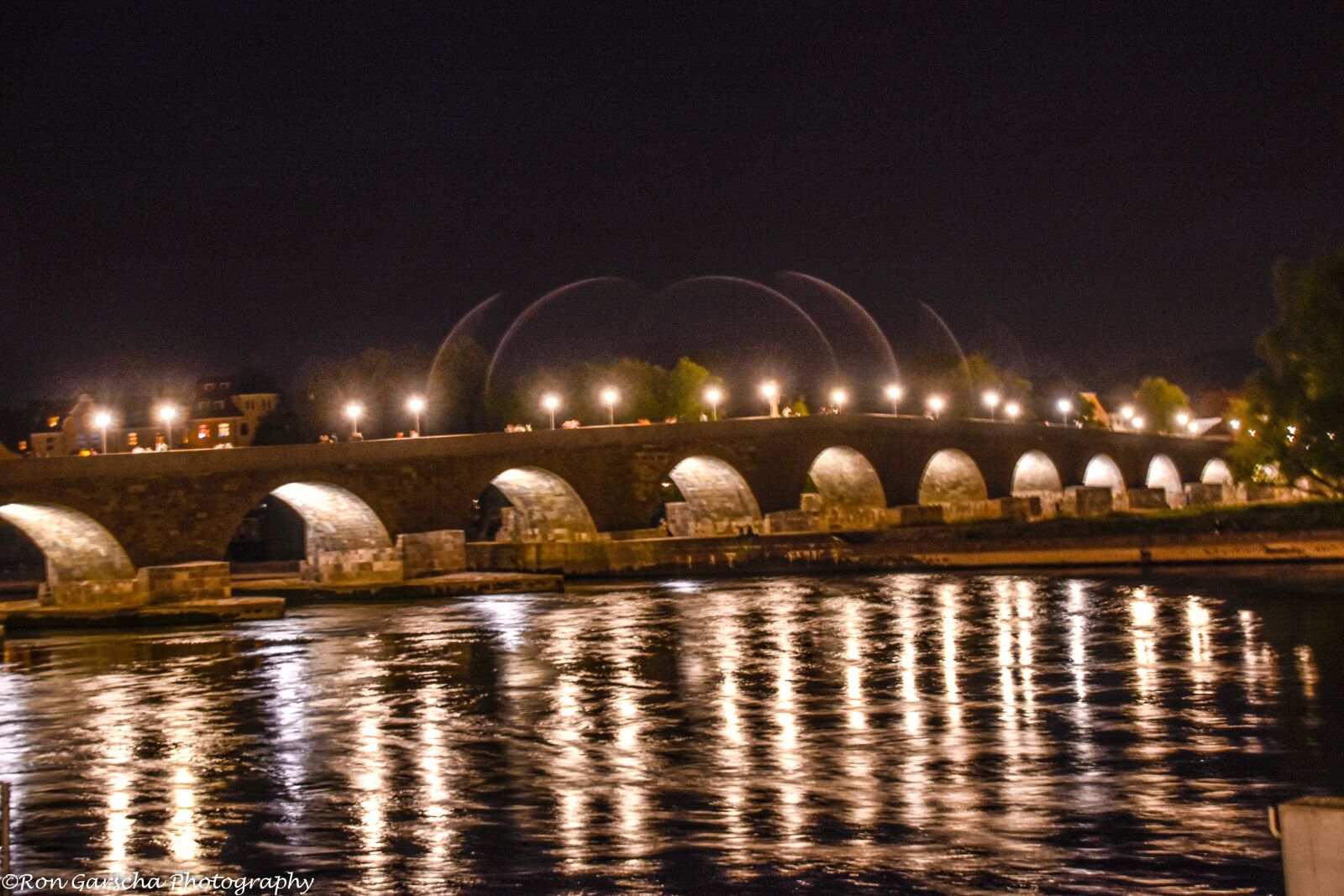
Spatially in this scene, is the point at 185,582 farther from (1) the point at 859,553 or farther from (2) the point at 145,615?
(1) the point at 859,553

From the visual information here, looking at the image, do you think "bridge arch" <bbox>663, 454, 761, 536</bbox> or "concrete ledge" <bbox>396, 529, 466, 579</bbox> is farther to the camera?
"bridge arch" <bbox>663, 454, 761, 536</bbox>

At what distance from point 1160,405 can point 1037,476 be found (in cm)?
4270

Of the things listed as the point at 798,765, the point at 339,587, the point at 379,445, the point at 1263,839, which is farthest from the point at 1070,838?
the point at 379,445

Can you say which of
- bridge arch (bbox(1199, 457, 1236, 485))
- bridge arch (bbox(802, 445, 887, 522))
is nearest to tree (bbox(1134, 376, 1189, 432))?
bridge arch (bbox(1199, 457, 1236, 485))

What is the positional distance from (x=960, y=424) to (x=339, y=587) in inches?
1168

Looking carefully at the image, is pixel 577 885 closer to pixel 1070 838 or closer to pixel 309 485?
pixel 1070 838

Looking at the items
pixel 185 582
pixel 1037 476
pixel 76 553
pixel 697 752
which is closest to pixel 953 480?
pixel 1037 476

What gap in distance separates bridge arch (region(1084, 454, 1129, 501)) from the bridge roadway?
8.31 meters

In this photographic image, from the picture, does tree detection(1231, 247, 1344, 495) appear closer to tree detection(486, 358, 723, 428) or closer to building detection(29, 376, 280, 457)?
tree detection(486, 358, 723, 428)

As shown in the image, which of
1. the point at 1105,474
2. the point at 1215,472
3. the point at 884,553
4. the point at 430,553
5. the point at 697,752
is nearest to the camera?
the point at 697,752

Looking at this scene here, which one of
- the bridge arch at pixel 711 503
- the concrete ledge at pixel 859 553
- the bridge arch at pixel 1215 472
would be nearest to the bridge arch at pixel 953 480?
the bridge arch at pixel 711 503

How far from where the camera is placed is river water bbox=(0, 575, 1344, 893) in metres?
8.83

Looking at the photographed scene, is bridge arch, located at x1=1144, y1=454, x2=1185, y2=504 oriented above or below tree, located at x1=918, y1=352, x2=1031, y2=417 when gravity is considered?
below

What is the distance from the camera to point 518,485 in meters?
39.5
